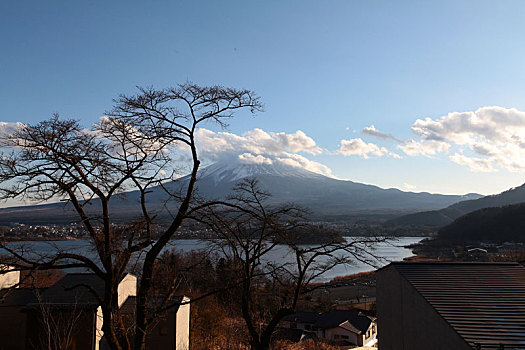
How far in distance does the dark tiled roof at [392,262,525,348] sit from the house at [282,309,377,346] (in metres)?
18.1

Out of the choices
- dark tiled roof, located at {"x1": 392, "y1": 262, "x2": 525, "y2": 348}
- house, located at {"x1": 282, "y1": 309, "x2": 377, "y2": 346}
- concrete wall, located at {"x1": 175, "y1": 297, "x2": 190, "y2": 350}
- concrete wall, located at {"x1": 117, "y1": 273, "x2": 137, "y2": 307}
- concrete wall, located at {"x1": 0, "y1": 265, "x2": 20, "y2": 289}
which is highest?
dark tiled roof, located at {"x1": 392, "y1": 262, "x2": 525, "y2": 348}

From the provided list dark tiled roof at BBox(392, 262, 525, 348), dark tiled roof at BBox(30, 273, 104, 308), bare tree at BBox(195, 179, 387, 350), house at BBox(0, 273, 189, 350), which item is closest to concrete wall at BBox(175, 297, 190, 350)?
house at BBox(0, 273, 189, 350)

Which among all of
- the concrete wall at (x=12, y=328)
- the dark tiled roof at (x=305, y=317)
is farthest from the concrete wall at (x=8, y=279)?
the dark tiled roof at (x=305, y=317)

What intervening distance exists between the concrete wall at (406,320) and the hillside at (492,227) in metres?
39.7

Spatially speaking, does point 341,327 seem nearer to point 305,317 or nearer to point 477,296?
point 305,317

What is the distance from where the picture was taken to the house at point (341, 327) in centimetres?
2670

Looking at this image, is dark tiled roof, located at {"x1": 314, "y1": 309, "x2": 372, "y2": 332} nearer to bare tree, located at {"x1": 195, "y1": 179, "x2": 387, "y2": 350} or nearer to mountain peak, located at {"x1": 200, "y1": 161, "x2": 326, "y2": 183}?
bare tree, located at {"x1": 195, "y1": 179, "x2": 387, "y2": 350}

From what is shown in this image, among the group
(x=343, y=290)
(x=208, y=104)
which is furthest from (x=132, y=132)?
(x=343, y=290)

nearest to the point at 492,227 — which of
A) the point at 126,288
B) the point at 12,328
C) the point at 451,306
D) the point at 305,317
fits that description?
the point at 305,317

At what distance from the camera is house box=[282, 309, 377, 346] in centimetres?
2670

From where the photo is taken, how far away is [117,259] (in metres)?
5.74

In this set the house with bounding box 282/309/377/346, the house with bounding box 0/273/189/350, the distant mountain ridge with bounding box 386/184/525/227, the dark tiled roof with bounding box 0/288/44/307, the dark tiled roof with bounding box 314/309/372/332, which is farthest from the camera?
the distant mountain ridge with bounding box 386/184/525/227

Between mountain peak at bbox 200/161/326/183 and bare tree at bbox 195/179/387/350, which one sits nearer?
bare tree at bbox 195/179/387/350

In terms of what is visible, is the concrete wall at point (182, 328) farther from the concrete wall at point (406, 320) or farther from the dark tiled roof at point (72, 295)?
the concrete wall at point (406, 320)
